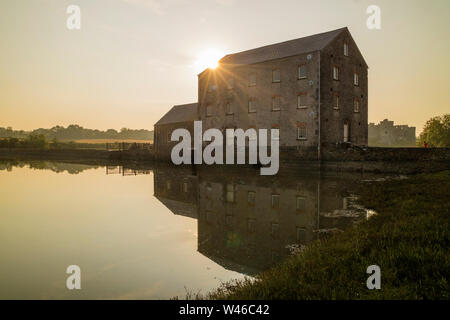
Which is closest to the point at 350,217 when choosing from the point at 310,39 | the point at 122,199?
the point at 122,199

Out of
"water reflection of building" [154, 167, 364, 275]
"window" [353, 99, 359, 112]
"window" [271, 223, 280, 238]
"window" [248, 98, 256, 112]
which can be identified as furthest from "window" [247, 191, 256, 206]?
"window" [353, 99, 359, 112]

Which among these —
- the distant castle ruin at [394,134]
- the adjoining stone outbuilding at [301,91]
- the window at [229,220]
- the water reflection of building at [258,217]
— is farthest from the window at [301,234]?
the distant castle ruin at [394,134]

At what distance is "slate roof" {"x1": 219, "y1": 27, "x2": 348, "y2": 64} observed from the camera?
28886mm

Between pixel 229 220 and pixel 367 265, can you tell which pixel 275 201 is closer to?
pixel 229 220

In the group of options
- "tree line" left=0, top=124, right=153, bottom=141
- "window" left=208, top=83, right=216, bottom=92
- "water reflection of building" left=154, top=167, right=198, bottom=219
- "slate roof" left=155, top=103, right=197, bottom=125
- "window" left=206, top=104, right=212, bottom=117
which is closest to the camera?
"water reflection of building" left=154, top=167, right=198, bottom=219

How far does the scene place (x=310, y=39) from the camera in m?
31.1

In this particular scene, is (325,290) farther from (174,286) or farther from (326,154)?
(326,154)

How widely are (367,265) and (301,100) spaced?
25865 millimetres

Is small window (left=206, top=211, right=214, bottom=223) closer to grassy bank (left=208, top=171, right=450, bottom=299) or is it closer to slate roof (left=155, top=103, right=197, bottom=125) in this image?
grassy bank (left=208, top=171, right=450, bottom=299)

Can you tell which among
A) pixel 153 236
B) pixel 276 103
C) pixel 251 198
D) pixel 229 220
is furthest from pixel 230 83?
pixel 153 236

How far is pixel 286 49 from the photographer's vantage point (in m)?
31.3

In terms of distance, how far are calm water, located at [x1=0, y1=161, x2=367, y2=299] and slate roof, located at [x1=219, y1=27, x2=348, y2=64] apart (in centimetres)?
1879

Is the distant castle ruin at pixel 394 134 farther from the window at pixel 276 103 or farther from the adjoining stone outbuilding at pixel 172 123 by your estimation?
the window at pixel 276 103
